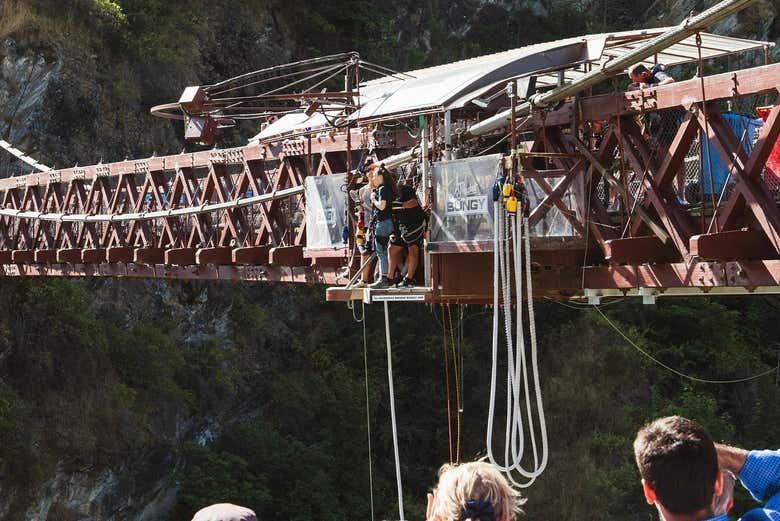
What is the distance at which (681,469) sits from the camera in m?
2.93

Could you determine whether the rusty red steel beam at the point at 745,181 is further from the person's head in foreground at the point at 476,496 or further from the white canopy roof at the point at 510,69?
the person's head in foreground at the point at 476,496

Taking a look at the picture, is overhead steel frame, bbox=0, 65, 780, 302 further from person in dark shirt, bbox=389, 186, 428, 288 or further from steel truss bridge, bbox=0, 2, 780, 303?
person in dark shirt, bbox=389, 186, 428, 288

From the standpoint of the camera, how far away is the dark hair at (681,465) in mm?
2936

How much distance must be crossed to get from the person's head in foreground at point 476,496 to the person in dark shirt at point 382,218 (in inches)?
249

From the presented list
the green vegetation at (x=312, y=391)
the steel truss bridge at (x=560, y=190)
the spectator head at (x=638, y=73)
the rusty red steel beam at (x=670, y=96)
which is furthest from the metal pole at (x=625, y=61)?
the green vegetation at (x=312, y=391)

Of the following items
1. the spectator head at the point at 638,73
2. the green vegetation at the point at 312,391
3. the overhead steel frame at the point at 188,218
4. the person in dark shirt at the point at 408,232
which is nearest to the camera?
the spectator head at the point at 638,73

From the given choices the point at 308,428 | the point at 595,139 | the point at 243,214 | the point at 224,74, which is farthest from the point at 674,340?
the point at 595,139

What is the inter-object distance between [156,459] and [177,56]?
9.69 metres

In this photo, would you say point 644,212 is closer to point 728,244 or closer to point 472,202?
point 728,244

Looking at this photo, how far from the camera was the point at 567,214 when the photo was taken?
8430 mm

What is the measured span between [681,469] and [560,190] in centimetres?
565

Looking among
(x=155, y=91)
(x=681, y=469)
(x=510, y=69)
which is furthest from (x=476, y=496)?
(x=155, y=91)

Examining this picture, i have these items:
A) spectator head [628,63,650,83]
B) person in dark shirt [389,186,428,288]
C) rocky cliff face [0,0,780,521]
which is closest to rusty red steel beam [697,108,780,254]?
spectator head [628,63,650,83]

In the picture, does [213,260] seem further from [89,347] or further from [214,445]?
[214,445]
